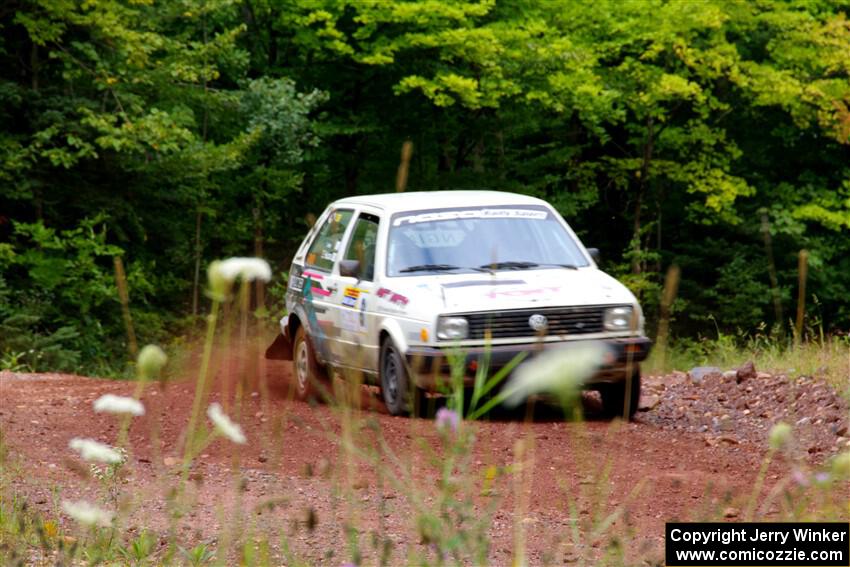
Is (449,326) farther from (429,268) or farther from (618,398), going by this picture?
(618,398)

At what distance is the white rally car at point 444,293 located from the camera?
10.0 meters

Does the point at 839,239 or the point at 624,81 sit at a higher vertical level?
the point at 624,81

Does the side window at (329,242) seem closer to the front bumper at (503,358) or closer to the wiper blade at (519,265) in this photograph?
the wiper blade at (519,265)

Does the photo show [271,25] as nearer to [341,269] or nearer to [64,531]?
[341,269]

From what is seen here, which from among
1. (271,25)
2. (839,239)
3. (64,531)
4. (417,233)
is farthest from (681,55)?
(64,531)

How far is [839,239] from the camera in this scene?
3219 centimetres

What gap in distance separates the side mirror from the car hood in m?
0.45

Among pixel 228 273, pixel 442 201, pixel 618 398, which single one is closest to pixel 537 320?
pixel 618 398

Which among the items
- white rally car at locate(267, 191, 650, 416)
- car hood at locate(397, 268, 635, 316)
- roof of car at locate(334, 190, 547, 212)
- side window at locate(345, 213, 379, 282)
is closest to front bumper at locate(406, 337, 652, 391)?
white rally car at locate(267, 191, 650, 416)

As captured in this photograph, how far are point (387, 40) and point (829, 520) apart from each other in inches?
1014

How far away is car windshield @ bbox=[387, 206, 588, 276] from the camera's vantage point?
10906 millimetres

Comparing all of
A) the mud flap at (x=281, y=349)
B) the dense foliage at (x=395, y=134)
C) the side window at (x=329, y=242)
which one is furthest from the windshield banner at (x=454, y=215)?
the dense foliage at (x=395, y=134)

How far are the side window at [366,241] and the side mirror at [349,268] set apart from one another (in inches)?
3.0

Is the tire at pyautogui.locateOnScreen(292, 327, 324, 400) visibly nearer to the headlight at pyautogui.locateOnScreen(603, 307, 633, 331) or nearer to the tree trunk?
the headlight at pyautogui.locateOnScreen(603, 307, 633, 331)
